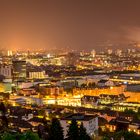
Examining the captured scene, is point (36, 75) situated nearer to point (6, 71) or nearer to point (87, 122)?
point (6, 71)

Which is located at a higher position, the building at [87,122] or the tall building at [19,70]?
the tall building at [19,70]

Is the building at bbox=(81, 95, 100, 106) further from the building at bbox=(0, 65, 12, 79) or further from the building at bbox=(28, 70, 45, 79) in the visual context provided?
the building at bbox=(0, 65, 12, 79)

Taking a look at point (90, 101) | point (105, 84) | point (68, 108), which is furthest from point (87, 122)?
point (105, 84)

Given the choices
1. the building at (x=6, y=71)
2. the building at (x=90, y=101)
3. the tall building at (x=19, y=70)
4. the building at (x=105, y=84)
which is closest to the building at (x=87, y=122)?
the building at (x=90, y=101)

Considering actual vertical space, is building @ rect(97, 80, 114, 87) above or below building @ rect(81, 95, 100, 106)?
above

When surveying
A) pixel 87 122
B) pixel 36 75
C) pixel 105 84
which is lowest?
pixel 87 122

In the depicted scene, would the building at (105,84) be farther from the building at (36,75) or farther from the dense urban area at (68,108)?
the building at (36,75)

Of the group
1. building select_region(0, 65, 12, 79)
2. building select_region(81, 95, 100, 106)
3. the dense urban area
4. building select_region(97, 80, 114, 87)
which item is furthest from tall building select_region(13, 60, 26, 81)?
building select_region(81, 95, 100, 106)

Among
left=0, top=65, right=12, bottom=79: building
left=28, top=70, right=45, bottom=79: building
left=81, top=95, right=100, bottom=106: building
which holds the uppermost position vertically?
left=0, top=65, right=12, bottom=79: building

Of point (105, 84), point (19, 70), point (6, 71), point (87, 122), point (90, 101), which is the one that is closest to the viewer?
point (87, 122)

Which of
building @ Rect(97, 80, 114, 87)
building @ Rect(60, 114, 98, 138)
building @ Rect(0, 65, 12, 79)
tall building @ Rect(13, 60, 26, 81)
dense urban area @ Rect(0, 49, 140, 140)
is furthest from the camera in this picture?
tall building @ Rect(13, 60, 26, 81)

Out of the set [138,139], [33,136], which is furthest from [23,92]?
[33,136]
